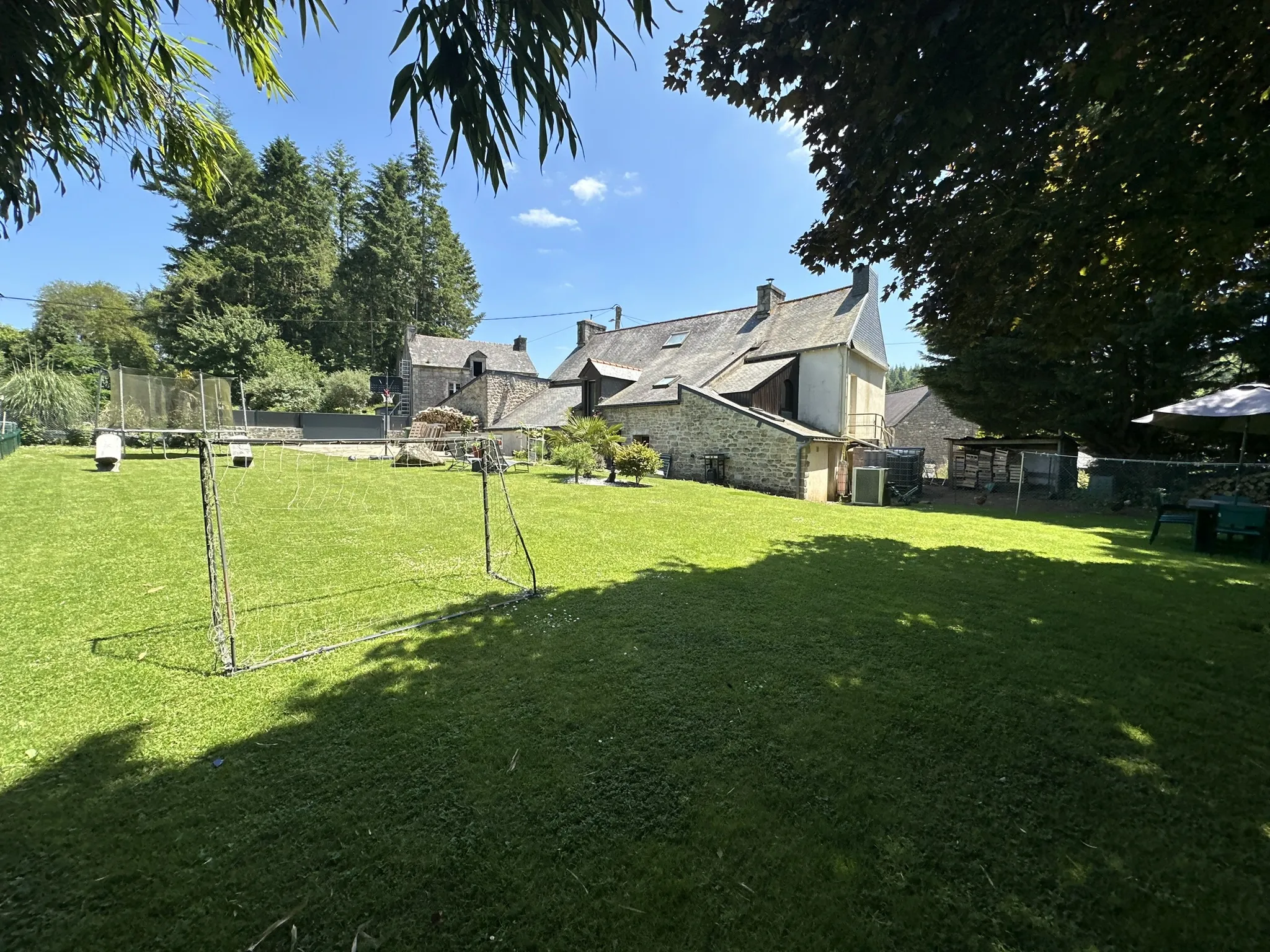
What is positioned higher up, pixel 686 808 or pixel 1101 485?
pixel 1101 485

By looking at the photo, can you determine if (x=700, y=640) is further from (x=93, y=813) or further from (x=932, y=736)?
(x=93, y=813)

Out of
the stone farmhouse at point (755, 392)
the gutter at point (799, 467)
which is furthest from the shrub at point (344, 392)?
the gutter at point (799, 467)

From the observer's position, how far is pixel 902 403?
4006cm

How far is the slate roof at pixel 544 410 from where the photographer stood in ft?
83.3

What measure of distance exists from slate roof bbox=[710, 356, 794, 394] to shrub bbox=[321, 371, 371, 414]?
27294 millimetres

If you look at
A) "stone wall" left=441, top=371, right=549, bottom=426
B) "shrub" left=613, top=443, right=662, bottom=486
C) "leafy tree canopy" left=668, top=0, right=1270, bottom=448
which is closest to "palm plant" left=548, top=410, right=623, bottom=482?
"shrub" left=613, top=443, right=662, bottom=486

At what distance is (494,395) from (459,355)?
7870mm

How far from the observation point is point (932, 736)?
2.75 m

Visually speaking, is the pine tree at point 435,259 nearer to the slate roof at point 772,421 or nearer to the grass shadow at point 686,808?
the slate roof at point 772,421

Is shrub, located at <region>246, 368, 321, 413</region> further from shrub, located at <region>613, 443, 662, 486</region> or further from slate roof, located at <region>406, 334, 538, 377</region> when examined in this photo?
shrub, located at <region>613, 443, 662, 486</region>

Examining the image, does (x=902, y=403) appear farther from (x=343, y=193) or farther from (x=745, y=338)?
(x=343, y=193)

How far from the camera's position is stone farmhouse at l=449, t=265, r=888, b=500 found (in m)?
17.6

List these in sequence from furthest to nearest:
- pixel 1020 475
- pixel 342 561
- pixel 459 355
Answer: pixel 459 355, pixel 1020 475, pixel 342 561

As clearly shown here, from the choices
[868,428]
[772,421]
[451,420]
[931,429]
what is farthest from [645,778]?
[931,429]
